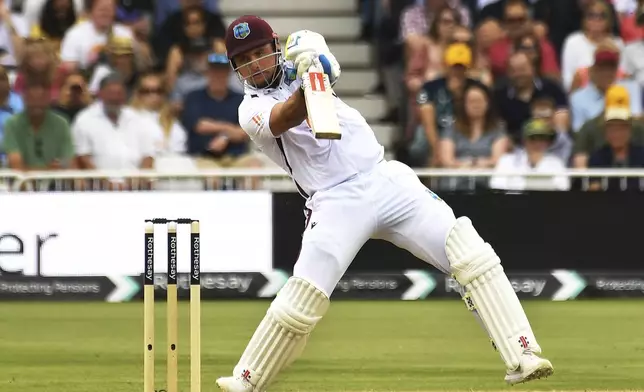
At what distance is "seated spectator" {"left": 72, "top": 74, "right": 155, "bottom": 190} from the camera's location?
12.5 meters

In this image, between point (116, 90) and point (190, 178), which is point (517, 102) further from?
point (116, 90)

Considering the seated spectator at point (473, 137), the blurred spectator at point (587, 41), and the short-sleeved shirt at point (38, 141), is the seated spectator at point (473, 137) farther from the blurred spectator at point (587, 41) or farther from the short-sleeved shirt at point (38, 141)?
the short-sleeved shirt at point (38, 141)

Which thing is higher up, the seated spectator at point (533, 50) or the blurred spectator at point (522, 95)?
the seated spectator at point (533, 50)

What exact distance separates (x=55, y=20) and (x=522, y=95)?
453 cm

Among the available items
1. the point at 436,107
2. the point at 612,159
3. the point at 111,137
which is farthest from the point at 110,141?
the point at 612,159

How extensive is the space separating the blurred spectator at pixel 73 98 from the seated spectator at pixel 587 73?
14.9 feet

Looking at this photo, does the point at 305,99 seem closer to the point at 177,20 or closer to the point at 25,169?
the point at 25,169

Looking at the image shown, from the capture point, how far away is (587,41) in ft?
46.0

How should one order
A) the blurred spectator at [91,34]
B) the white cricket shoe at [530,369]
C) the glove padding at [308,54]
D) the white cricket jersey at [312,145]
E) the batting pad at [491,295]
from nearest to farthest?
the glove padding at [308,54], the white cricket shoe at [530,369], the batting pad at [491,295], the white cricket jersey at [312,145], the blurred spectator at [91,34]

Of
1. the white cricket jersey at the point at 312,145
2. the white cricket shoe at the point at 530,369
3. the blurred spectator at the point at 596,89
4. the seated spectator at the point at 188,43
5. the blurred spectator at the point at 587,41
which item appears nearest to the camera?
the white cricket shoe at the point at 530,369

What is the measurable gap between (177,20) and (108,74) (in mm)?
1221

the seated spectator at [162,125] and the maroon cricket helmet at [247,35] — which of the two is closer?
the maroon cricket helmet at [247,35]

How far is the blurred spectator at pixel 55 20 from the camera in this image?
45.5ft

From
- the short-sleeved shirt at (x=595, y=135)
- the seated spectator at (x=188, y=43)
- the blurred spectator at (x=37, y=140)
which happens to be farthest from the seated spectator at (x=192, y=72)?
the short-sleeved shirt at (x=595, y=135)
